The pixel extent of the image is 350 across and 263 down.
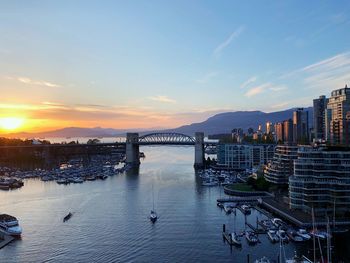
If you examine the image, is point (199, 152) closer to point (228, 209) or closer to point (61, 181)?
point (61, 181)

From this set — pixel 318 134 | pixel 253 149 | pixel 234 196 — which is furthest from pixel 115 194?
pixel 318 134

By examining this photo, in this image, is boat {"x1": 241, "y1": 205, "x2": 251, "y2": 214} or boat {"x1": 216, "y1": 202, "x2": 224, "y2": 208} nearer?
boat {"x1": 241, "y1": 205, "x2": 251, "y2": 214}

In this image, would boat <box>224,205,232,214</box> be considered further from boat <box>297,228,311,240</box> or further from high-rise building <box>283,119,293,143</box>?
high-rise building <box>283,119,293,143</box>

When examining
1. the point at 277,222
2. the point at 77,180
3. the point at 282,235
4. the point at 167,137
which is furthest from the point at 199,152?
the point at 282,235

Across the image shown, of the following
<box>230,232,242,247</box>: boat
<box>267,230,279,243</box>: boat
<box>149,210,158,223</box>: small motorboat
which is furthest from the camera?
<box>149,210,158,223</box>: small motorboat

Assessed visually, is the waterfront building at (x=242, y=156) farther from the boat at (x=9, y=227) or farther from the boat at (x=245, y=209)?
the boat at (x=9, y=227)

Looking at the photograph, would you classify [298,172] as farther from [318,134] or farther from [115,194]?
[318,134]

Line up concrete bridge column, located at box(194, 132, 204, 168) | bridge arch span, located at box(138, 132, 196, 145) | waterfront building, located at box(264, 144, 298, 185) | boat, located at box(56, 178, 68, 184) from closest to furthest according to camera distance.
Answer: waterfront building, located at box(264, 144, 298, 185) < boat, located at box(56, 178, 68, 184) < concrete bridge column, located at box(194, 132, 204, 168) < bridge arch span, located at box(138, 132, 196, 145)

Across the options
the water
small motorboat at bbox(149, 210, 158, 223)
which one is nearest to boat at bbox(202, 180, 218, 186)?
the water
